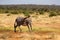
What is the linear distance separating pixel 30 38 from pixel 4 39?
1825 millimetres

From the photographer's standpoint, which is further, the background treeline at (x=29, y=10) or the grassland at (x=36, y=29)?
the background treeline at (x=29, y=10)

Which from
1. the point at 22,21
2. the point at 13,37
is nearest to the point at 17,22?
the point at 22,21

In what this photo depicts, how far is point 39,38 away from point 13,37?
1.88 m

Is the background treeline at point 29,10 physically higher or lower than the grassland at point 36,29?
lower

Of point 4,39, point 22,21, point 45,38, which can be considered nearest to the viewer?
point 4,39

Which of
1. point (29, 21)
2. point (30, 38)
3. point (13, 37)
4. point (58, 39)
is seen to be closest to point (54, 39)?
point (58, 39)

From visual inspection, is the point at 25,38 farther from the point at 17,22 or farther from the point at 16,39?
the point at 17,22

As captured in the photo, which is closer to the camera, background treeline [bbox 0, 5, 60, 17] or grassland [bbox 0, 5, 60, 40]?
grassland [bbox 0, 5, 60, 40]

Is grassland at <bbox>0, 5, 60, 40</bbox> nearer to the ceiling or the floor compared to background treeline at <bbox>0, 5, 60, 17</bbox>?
nearer to the ceiling

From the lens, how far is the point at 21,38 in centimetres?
1797

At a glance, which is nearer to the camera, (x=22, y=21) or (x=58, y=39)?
(x=58, y=39)

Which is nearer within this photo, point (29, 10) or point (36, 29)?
point (36, 29)

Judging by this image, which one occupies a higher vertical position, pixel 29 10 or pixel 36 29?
pixel 36 29

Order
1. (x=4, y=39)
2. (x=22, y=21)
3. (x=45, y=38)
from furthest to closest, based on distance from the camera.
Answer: (x=22, y=21) < (x=45, y=38) < (x=4, y=39)
